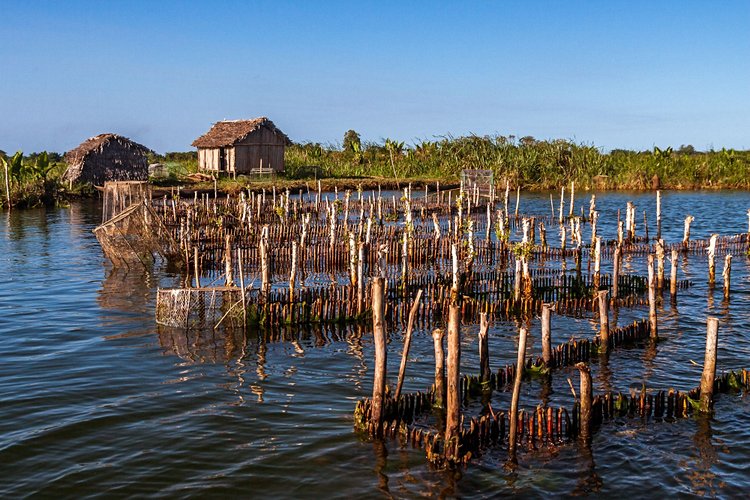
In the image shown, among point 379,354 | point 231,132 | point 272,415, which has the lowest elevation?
point 272,415

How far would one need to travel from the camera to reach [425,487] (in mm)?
7703

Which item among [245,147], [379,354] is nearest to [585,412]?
[379,354]

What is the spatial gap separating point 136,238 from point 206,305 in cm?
746

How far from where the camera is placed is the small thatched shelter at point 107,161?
4281 centimetres

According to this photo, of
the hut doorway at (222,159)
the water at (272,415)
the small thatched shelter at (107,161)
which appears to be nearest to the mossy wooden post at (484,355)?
the water at (272,415)

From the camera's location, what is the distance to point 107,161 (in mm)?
43375

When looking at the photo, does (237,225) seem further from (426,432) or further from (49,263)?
(426,432)

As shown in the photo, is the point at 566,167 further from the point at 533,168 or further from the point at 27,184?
the point at 27,184

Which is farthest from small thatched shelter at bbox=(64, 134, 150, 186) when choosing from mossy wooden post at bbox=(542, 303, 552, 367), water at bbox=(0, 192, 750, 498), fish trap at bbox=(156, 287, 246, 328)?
mossy wooden post at bbox=(542, 303, 552, 367)

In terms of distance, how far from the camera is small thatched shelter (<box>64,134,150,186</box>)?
140ft

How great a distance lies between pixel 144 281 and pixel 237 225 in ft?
29.2

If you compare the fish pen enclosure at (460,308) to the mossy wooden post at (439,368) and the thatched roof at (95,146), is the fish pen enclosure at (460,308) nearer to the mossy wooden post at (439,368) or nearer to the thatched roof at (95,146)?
the mossy wooden post at (439,368)

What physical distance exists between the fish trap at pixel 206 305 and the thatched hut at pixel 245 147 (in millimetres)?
33949

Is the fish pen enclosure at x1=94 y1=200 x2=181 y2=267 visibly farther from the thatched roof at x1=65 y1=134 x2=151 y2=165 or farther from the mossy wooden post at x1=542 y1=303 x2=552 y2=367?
the thatched roof at x1=65 y1=134 x2=151 y2=165
